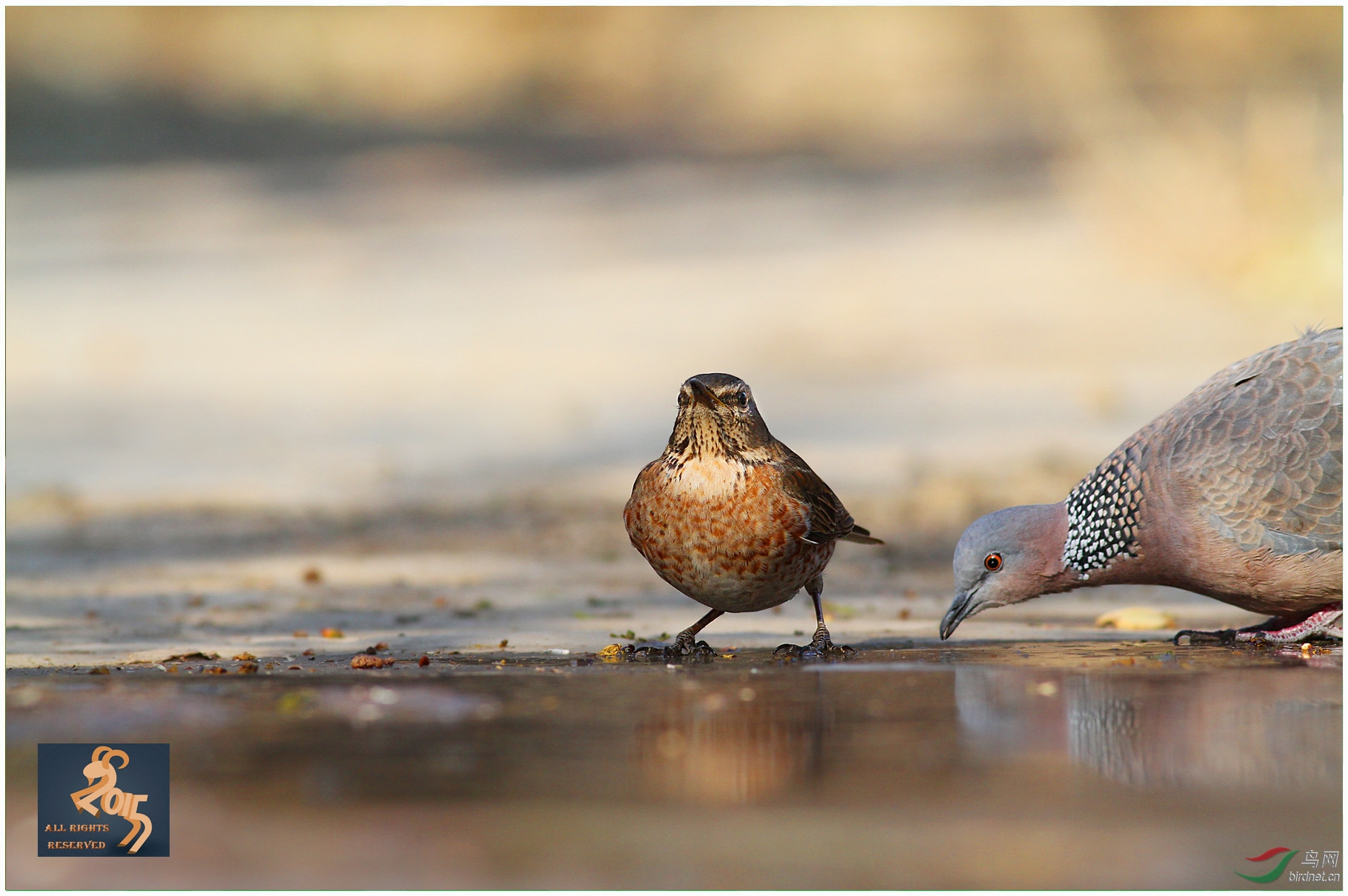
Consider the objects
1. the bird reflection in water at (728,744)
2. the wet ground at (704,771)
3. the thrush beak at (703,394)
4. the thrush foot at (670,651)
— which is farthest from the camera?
the thrush foot at (670,651)

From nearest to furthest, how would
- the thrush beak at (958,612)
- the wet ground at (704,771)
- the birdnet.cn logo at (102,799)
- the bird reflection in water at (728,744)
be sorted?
the wet ground at (704,771), the bird reflection in water at (728,744), the birdnet.cn logo at (102,799), the thrush beak at (958,612)

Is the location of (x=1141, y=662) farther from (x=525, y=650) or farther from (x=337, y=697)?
(x=337, y=697)

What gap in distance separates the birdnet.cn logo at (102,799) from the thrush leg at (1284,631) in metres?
4.72

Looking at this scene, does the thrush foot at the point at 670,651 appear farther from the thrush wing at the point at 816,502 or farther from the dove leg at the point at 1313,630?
the dove leg at the point at 1313,630

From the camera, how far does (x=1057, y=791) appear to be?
12.9 ft

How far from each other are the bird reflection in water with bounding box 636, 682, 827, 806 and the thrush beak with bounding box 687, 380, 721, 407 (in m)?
1.32

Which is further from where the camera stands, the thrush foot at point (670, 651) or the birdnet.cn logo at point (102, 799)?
the thrush foot at point (670, 651)

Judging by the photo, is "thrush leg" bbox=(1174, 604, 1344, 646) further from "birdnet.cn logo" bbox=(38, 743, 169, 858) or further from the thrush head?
"birdnet.cn logo" bbox=(38, 743, 169, 858)

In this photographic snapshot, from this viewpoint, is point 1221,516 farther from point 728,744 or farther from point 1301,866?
point 728,744

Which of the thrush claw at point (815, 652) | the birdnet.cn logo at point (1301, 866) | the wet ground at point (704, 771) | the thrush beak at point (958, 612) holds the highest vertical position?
the thrush beak at point (958, 612)

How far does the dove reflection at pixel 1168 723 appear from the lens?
4156 millimetres

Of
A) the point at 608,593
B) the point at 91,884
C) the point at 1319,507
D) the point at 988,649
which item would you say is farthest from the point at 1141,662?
the point at 91,884

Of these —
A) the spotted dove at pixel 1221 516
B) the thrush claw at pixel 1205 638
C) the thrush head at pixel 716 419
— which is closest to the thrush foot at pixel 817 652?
the spotted dove at pixel 1221 516

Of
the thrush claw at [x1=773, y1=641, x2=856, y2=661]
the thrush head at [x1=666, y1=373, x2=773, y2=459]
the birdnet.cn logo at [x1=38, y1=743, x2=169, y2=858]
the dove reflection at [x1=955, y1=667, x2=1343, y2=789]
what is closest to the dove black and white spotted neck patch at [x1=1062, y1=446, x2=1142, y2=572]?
the dove reflection at [x1=955, y1=667, x2=1343, y2=789]
